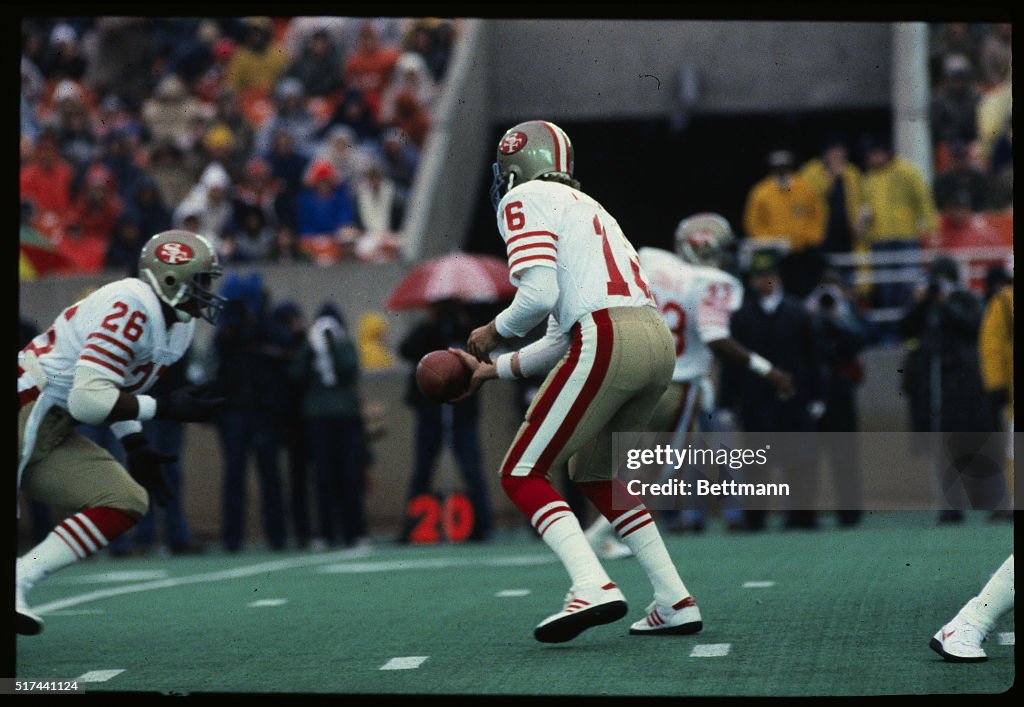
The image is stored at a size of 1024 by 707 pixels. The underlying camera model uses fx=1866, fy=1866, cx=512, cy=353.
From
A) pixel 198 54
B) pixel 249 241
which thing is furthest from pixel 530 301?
pixel 198 54

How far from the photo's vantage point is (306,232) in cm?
1600

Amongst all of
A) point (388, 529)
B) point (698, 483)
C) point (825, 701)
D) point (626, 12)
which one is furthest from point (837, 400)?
point (825, 701)

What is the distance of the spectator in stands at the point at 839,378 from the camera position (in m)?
13.1

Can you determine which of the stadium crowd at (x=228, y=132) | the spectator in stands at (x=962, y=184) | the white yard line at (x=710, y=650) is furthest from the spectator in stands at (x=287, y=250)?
the white yard line at (x=710, y=650)

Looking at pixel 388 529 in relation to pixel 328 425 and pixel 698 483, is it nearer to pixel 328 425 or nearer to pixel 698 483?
pixel 328 425

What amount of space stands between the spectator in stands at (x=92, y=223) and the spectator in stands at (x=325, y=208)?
1.80m

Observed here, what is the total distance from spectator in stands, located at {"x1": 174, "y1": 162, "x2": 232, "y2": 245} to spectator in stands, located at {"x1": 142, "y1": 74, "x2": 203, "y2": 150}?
149cm

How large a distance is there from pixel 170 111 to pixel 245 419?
6197 millimetres

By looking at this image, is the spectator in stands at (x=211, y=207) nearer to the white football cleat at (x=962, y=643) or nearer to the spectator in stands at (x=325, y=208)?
the spectator in stands at (x=325, y=208)

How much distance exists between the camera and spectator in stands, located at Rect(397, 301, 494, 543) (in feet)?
42.5

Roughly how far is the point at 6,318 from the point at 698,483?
2.93 metres

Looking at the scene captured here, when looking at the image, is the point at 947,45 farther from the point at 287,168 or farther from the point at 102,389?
the point at 102,389

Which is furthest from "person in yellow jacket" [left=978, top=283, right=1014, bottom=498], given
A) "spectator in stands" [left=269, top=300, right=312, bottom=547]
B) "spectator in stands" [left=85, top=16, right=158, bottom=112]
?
"spectator in stands" [left=85, top=16, right=158, bottom=112]

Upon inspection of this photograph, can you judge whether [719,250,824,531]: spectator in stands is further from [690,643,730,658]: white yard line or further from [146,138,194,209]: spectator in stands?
[690,643,730,658]: white yard line
